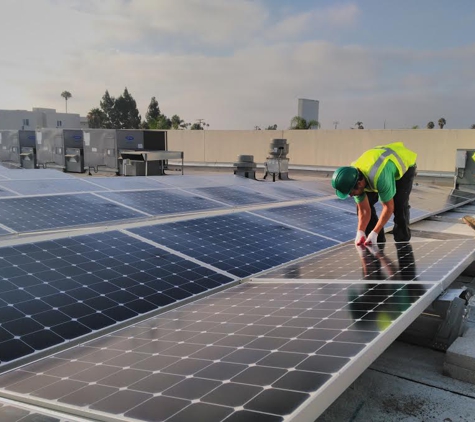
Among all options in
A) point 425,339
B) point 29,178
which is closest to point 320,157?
point 29,178

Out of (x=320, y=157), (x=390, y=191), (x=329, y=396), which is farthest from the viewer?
(x=320, y=157)

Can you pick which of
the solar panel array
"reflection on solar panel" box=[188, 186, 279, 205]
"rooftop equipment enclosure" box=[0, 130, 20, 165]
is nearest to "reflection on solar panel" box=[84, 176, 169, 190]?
"reflection on solar panel" box=[188, 186, 279, 205]

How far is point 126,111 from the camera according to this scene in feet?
356

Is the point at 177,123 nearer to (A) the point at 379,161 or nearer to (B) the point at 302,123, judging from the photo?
(B) the point at 302,123

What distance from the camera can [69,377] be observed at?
8.50 feet

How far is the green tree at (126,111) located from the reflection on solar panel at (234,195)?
10197cm

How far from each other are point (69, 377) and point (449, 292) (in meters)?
4.35

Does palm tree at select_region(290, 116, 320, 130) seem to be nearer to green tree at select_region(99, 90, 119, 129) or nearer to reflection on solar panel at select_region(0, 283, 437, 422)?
reflection on solar panel at select_region(0, 283, 437, 422)

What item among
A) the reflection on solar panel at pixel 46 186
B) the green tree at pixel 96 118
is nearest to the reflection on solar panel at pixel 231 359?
the reflection on solar panel at pixel 46 186

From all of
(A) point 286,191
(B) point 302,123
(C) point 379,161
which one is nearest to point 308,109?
(B) point 302,123

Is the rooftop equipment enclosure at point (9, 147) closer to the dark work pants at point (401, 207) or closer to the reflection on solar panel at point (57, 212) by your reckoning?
the reflection on solar panel at point (57, 212)

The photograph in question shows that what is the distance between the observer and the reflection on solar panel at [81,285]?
335 cm

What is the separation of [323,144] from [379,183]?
25.8 m

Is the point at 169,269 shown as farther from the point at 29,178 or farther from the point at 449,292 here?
the point at 29,178
